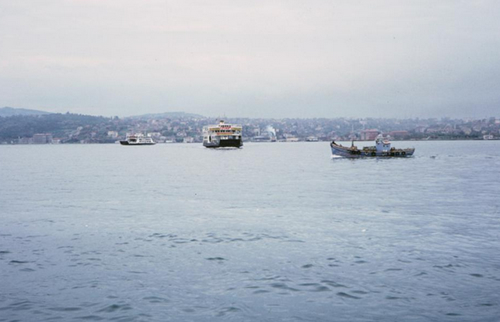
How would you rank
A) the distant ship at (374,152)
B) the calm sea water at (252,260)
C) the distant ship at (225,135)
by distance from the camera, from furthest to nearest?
1. the distant ship at (225,135)
2. the distant ship at (374,152)
3. the calm sea water at (252,260)

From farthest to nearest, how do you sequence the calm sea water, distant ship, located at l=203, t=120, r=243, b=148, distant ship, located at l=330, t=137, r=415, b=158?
distant ship, located at l=203, t=120, r=243, b=148 → distant ship, located at l=330, t=137, r=415, b=158 → the calm sea water

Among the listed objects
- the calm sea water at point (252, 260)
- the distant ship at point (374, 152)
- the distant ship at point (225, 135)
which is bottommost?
the calm sea water at point (252, 260)

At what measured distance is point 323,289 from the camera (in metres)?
11.0

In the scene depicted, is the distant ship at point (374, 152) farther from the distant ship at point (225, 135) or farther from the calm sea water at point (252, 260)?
the distant ship at point (225, 135)

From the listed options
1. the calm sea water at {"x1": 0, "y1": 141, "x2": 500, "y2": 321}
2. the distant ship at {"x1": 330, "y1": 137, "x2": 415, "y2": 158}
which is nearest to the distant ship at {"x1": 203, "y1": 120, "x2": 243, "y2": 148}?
the distant ship at {"x1": 330, "y1": 137, "x2": 415, "y2": 158}

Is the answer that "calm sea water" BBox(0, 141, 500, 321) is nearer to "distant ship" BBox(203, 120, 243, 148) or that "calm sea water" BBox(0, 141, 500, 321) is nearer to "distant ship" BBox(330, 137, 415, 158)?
"distant ship" BBox(330, 137, 415, 158)

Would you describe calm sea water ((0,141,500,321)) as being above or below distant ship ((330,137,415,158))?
below

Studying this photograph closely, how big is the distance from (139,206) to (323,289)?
16.4 meters

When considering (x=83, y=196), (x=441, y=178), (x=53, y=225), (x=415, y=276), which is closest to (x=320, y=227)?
(x=415, y=276)

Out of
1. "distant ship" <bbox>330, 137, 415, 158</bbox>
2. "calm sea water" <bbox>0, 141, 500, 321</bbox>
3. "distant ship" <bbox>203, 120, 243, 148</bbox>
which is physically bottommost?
"calm sea water" <bbox>0, 141, 500, 321</bbox>

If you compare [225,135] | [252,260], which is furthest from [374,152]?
[252,260]

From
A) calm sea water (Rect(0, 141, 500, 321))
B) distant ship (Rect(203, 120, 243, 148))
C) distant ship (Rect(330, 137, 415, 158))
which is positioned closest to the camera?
calm sea water (Rect(0, 141, 500, 321))

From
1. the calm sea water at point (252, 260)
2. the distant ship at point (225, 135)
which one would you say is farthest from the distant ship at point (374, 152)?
the distant ship at point (225, 135)

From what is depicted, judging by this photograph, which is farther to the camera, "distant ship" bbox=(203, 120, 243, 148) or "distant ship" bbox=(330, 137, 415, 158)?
"distant ship" bbox=(203, 120, 243, 148)
